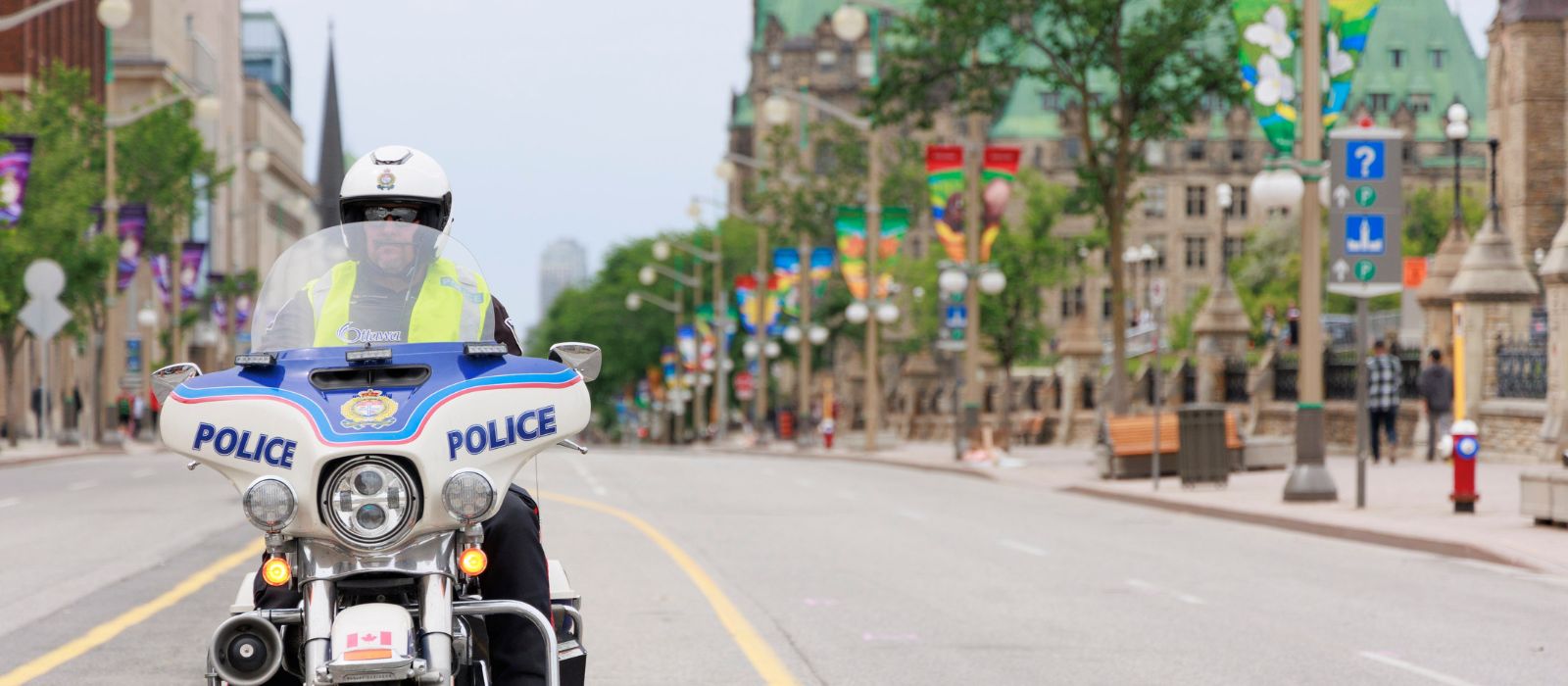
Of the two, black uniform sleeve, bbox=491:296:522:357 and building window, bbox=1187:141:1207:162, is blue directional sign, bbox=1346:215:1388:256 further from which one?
building window, bbox=1187:141:1207:162

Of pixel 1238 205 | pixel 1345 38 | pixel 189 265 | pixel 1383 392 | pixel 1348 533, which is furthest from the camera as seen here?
pixel 1238 205

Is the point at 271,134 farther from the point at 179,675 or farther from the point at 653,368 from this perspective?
the point at 179,675

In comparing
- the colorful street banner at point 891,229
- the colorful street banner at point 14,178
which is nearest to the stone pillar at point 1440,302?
the colorful street banner at point 891,229

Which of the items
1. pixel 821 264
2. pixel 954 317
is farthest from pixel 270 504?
pixel 821 264

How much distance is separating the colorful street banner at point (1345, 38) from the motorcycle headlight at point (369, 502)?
2125 cm

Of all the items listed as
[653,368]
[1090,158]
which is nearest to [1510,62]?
[653,368]

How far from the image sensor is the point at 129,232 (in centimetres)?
5700

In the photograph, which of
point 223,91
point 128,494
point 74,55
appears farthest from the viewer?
point 223,91

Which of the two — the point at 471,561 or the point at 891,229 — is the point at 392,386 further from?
the point at 891,229

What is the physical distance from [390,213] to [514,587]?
1.26 m

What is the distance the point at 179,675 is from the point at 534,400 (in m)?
4.53

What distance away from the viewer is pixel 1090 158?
38938 mm

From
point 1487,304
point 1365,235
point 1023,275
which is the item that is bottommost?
point 1487,304

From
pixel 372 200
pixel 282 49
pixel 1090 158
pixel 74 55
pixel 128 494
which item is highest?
pixel 282 49
